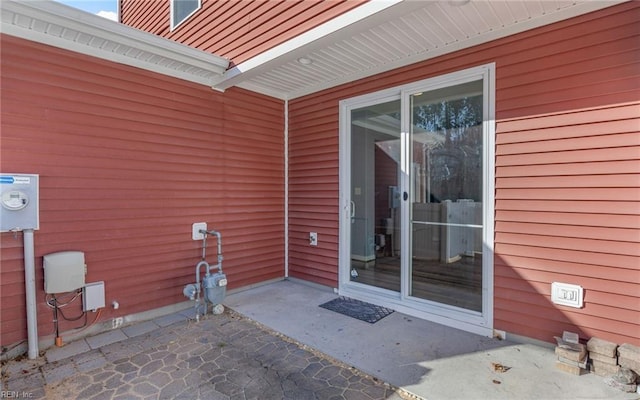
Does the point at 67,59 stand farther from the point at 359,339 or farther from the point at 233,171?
the point at 359,339

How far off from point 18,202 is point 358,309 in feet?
10.7

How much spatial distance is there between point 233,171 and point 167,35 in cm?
290

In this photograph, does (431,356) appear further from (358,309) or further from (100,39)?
(100,39)

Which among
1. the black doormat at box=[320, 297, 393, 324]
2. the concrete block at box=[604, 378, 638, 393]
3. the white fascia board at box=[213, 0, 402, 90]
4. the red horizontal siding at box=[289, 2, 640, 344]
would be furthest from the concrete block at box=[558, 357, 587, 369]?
the white fascia board at box=[213, 0, 402, 90]

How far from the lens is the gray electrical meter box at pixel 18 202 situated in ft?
8.06

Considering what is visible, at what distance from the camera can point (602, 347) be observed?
7.47ft

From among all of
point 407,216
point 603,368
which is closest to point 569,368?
point 603,368

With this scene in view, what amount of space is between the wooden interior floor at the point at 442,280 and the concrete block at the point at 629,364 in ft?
3.26

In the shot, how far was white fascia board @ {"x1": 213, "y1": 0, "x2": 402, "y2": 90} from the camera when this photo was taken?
240 centimetres

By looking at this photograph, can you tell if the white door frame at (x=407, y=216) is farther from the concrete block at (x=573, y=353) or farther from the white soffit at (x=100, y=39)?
the white soffit at (x=100, y=39)

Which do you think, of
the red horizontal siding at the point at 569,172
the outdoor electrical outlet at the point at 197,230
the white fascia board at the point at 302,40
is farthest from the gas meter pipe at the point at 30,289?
the red horizontal siding at the point at 569,172

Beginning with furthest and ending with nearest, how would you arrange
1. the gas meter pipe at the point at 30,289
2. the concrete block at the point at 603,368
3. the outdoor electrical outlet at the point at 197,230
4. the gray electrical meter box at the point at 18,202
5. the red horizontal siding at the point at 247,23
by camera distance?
the outdoor electrical outlet at the point at 197,230
the red horizontal siding at the point at 247,23
the gas meter pipe at the point at 30,289
the gray electrical meter box at the point at 18,202
the concrete block at the point at 603,368

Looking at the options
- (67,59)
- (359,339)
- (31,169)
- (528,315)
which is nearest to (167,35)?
(67,59)

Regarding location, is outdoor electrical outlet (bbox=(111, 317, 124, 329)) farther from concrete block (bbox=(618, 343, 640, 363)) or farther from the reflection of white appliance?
concrete block (bbox=(618, 343, 640, 363))
